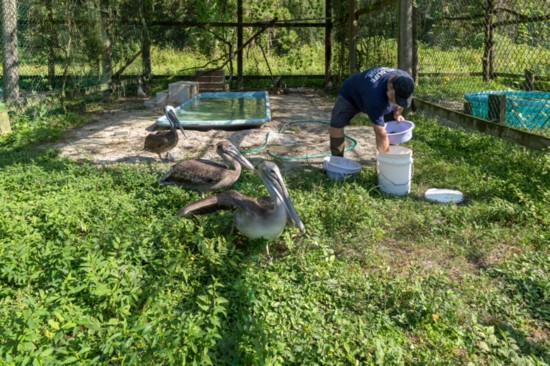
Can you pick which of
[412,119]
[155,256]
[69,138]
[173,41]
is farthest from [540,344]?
[173,41]

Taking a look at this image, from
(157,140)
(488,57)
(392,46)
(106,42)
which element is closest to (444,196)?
(157,140)

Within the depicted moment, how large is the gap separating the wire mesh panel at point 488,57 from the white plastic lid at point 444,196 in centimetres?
207

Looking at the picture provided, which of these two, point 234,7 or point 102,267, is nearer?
point 102,267

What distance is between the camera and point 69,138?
7906mm

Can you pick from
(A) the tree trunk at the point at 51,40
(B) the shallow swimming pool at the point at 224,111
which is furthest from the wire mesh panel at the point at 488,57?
(A) the tree trunk at the point at 51,40

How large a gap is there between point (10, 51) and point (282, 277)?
A: 26.5ft

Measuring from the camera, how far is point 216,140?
7629 millimetres

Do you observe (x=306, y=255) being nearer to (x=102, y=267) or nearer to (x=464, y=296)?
(x=464, y=296)

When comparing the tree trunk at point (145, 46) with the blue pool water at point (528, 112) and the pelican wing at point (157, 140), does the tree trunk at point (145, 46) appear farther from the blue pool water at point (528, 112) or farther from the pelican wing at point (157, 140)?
the blue pool water at point (528, 112)

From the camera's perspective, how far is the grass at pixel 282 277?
2.55 meters

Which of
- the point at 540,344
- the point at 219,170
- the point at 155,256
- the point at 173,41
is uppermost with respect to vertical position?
the point at 173,41

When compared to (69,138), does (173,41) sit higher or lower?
higher

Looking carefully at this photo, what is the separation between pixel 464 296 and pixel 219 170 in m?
2.38

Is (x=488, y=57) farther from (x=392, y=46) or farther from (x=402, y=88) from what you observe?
(x=402, y=88)
